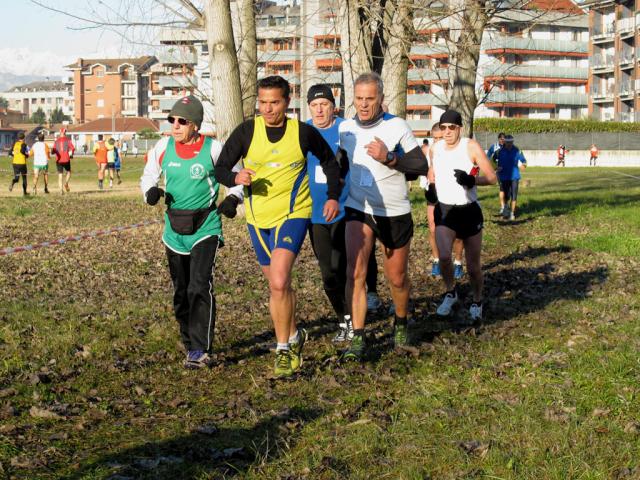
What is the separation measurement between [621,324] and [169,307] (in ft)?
15.5

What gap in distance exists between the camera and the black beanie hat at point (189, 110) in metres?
7.90

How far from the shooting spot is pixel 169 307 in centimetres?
1094

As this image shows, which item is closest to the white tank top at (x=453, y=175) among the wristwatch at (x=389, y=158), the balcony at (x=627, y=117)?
the wristwatch at (x=389, y=158)

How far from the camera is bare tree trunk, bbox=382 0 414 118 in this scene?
1859 cm

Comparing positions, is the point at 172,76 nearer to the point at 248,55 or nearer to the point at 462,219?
the point at 248,55

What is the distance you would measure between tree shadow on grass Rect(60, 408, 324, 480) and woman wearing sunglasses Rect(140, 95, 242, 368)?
2094 millimetres

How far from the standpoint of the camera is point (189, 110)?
794 centimetres

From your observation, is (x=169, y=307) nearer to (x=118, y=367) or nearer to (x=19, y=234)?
(x=118, y=367)

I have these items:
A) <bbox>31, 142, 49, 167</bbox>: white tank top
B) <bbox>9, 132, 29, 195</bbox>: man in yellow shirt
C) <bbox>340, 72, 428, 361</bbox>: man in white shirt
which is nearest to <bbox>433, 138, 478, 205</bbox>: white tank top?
<bbox>340, 72, 428, 361</bbox>: man in white shirt

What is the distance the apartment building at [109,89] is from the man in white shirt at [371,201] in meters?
183

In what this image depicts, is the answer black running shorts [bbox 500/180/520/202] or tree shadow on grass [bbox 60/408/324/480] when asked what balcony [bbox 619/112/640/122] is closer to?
black running shorts [bbox 500/180/520/202]

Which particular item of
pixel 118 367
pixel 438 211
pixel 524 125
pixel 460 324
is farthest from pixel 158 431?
pixel 524 125

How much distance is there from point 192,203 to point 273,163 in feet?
3.04

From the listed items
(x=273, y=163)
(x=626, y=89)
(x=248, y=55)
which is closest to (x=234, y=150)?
(x=273, y=163)
